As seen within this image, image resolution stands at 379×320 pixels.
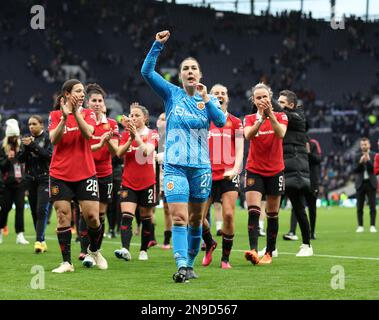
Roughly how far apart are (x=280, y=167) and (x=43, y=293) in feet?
15.0

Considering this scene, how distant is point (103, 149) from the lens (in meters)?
12.6

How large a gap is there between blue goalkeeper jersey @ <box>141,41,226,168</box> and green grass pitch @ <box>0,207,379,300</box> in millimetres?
1279

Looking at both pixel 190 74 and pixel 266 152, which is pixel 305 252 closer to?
pixel 266 152

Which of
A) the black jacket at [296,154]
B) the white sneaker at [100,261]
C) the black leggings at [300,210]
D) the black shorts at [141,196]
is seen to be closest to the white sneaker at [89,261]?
the white sneaker at [100,261]

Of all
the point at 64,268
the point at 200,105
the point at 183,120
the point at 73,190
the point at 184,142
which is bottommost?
the point at 64,268

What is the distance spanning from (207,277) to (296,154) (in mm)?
4506

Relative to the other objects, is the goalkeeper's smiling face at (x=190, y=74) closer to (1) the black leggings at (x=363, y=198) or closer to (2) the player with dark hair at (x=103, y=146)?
(2) the player with dark hair at (x=103, y=146)

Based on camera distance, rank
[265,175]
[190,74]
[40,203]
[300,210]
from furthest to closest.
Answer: [40,203], [300,210], [265,175], [190,74]

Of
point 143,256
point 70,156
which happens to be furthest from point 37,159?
point 70,156

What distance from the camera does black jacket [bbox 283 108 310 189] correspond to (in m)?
13.3

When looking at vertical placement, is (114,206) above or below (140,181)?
below

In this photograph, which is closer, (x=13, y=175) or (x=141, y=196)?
(x=141, y=196)

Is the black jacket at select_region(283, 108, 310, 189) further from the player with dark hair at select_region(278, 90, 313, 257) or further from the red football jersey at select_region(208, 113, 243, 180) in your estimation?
the red football jersey at select_region(208, 113, 243, 180)

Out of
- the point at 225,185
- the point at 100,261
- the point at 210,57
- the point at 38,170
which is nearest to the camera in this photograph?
the point at 100,261
